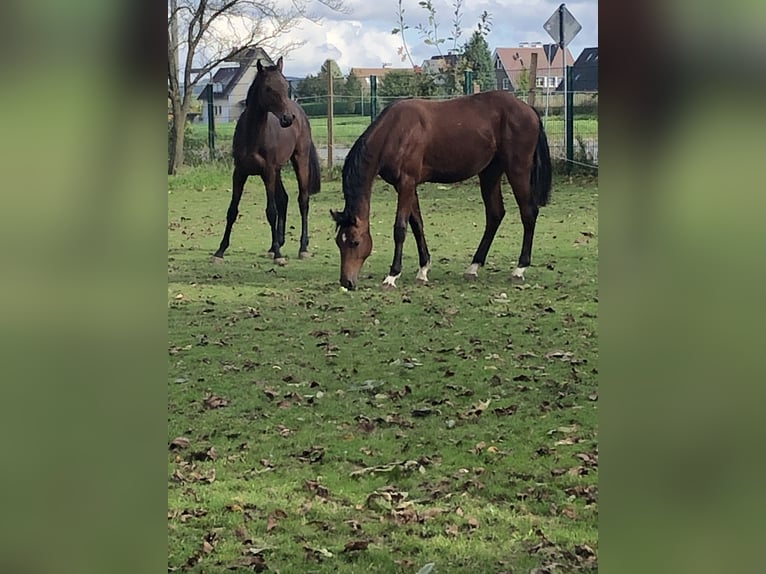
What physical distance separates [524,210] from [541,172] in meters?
0.20

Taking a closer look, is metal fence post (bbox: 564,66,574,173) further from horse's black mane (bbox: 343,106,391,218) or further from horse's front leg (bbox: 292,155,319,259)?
horse's front leg (bbox: 292,155,319,259)

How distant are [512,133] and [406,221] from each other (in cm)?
61

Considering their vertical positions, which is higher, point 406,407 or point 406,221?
point 406,221

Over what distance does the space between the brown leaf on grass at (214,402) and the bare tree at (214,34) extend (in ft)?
3.71

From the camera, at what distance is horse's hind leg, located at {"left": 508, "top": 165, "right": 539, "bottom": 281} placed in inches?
145

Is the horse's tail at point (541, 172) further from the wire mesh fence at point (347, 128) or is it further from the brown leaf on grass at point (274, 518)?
the brown leaf on grass at point (274, 518)

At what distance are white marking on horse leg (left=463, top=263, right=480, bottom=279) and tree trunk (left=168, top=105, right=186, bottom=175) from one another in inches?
50.8

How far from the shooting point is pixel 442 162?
395 cm

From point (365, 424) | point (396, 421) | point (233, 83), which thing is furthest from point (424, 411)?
point (233, 83)
